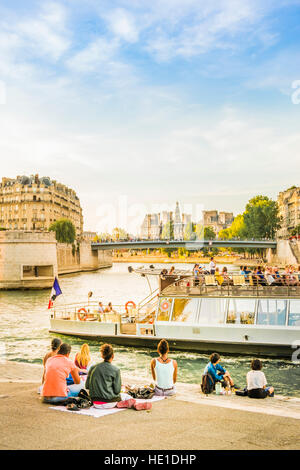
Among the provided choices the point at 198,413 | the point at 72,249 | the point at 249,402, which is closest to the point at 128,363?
the point at 249,402

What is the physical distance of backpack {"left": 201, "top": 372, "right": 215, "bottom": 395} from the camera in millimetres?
9656

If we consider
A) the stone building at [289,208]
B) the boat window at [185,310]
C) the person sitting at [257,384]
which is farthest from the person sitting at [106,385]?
the stone building at [289,208]

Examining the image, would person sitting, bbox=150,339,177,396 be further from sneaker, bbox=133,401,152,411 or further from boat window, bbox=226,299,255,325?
boat window, bbox=226,299,255,325

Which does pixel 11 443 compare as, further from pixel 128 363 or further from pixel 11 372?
pixel 128 363

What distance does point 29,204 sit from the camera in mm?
101750

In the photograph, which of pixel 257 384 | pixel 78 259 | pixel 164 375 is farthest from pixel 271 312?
pixel 78 259

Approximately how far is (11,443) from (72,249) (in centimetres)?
7086

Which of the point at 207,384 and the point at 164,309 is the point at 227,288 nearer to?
the point at 164,309

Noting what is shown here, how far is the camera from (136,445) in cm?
589

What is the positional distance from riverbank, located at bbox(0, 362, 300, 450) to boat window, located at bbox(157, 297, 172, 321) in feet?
30.5

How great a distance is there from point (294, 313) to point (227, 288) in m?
2.36

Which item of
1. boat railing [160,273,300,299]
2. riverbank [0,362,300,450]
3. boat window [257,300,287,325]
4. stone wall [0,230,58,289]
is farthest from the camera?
stone wall [0,230,58,289]

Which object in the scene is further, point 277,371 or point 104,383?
point 277,371

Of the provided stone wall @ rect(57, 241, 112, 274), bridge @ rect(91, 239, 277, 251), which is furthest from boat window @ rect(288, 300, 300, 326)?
bridge @ rect(91, 239, 277, 251)
